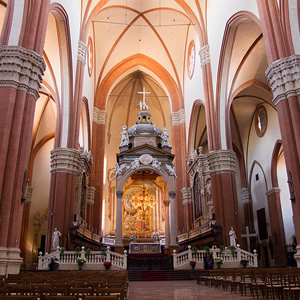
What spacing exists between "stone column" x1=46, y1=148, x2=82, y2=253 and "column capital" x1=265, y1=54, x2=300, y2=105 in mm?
10449

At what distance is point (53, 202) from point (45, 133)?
33.9 feet

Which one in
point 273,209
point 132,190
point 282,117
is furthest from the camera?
point 132,190

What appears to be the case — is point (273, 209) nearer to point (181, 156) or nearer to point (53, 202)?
point (181, 156)

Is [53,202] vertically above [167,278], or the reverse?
[53,202]

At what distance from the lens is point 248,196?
26141 mm

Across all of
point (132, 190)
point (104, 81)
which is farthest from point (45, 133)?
point (132, 190)

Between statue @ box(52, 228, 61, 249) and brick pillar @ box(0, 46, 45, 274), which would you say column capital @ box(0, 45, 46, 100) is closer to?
brick pillar @ box(0, 46, 45, 274)

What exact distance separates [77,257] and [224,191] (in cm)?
790

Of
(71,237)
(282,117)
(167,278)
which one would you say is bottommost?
(167,278)

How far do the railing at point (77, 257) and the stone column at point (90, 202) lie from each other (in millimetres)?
7570

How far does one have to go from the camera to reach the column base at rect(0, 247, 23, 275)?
29.3 feet

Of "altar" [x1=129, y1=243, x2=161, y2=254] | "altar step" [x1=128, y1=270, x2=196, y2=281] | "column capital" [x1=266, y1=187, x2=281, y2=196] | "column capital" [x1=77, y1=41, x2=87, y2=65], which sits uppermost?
"column capital" [x1=77, y1=41, x2=87, y2=65]

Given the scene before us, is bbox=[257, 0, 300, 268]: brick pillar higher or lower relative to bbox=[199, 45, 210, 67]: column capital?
lower

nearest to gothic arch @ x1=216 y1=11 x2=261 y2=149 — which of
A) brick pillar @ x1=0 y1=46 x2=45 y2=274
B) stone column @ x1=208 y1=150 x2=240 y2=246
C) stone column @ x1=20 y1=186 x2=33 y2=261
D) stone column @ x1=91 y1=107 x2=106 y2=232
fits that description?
stone column @ x1=208 y1=150 x2=240 y2=246
